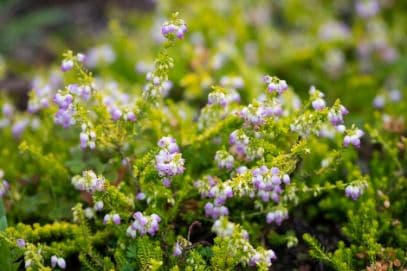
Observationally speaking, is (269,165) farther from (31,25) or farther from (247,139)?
(31,25)

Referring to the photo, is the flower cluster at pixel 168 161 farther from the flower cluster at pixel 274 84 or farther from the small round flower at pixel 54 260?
the small round flower at pixel 54 260

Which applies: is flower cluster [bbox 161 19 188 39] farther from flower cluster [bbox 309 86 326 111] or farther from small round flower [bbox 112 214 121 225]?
small round flower [bbox 112 214 121 225]

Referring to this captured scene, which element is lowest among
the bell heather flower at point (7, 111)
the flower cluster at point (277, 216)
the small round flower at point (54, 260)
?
the small round flower at point (54, 260)

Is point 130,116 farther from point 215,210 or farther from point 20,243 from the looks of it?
point 20,243

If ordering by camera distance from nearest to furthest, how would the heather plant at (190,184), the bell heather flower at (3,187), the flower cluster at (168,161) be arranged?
the flower cluster at (168,161), the heather plant at (190,184), the bell heather flower at (3,187)

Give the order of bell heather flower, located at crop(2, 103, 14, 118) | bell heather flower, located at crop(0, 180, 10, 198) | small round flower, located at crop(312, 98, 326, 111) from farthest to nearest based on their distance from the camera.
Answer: bell heather flower, located at crop(2, 103, 14, 118)
bell heather flower, located at crop(0, 180, 10, 198)
small round flower, located at crop(312, 98, 326, 111)

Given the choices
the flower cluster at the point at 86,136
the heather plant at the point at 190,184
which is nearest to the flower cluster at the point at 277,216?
the heather plant at the point at 190,184

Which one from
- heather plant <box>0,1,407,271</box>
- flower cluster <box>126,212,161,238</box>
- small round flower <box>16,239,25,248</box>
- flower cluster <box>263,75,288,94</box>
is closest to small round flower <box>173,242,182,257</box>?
heather plant <box>0,1,407,271</box>

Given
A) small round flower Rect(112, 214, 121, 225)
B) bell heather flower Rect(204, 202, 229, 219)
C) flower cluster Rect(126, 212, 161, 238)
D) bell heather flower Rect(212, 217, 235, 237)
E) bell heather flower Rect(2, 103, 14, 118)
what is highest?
→ bell heather flower Rect(2, 103, 14, 118)
